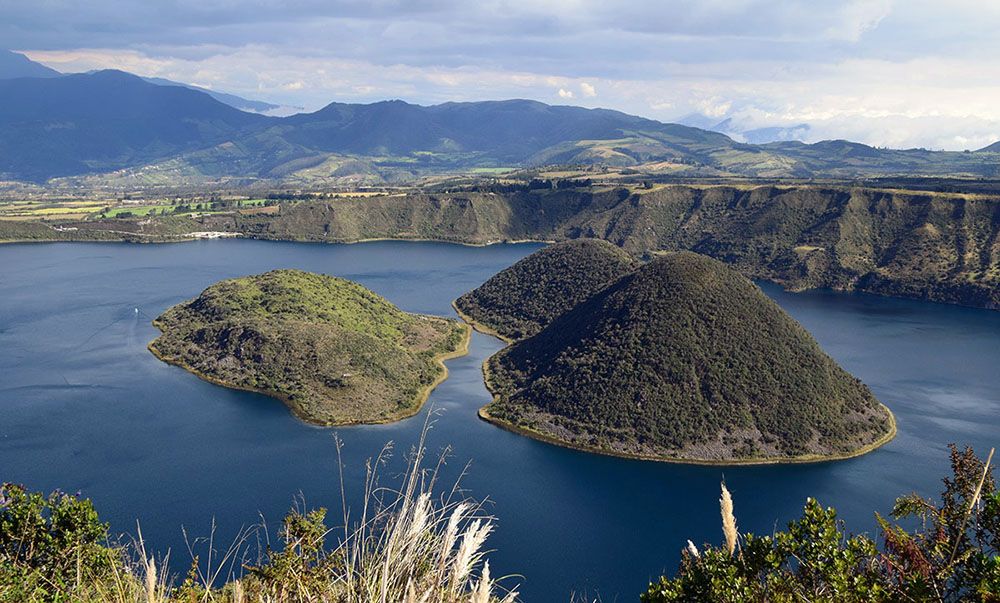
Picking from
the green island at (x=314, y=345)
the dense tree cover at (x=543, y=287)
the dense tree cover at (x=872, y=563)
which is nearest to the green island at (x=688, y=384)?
the green island at (x=314, y=345)

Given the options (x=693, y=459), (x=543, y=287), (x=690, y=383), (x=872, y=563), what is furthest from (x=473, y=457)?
(x=543, y=287)

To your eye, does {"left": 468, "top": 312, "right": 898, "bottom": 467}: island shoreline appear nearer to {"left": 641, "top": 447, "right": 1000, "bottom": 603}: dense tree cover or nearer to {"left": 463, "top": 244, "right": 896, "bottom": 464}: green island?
{"left": 463, "top": 244, "right": 896, "bottom": 464}: green island

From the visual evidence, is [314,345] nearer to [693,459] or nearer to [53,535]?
[693,459]

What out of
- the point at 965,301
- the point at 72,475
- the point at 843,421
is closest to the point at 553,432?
the point at 843,421

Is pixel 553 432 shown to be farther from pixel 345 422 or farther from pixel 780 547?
pixel 780 547

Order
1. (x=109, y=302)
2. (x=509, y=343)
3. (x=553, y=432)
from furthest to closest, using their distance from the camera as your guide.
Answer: (x=109, y=302) → (x=509, y=343) → (x=553, y=432)

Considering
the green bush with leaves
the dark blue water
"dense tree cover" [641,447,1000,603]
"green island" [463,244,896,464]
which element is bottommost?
the dark blue water

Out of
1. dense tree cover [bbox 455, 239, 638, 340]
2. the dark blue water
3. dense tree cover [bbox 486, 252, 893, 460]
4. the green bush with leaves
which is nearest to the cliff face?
the dark blue water

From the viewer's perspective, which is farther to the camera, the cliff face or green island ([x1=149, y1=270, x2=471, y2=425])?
the cliff face
